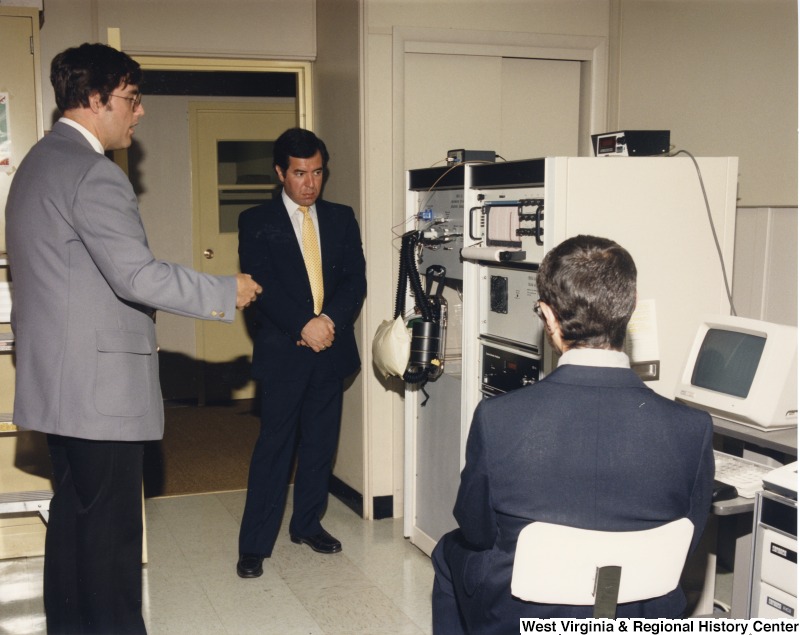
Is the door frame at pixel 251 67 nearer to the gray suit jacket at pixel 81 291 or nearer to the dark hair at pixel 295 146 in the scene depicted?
the dark hair at pixel 295 146

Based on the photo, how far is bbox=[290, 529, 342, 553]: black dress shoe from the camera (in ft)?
11.4

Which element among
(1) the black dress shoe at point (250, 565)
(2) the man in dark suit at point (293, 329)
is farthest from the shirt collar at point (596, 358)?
(1) the black dress shoe at point (250, 565)

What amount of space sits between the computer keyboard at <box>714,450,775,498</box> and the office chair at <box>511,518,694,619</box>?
0.64 meters

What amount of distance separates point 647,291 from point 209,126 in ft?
13.5

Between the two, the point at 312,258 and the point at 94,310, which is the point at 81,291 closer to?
the point at 94,310

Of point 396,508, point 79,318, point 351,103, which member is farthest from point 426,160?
point 79,318

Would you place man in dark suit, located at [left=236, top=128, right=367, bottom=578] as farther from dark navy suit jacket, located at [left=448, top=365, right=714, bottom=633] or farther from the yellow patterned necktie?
dark navy suit jacket, located at [left=448, top=365, right=714, bottom=633]

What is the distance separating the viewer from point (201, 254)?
19.7ft

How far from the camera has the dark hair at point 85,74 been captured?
2242 mm

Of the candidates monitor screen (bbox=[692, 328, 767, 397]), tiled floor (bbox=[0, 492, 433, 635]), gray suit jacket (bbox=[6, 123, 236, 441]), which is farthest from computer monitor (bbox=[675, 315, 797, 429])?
gray suit jacket (bbox=[6, 123, 236, 441])

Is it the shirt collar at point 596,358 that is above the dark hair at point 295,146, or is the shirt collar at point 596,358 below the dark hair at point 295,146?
below

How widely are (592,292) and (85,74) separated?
146 centimetres

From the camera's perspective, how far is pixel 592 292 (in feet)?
5.37

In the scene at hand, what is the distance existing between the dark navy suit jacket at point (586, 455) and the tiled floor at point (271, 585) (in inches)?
54.5
